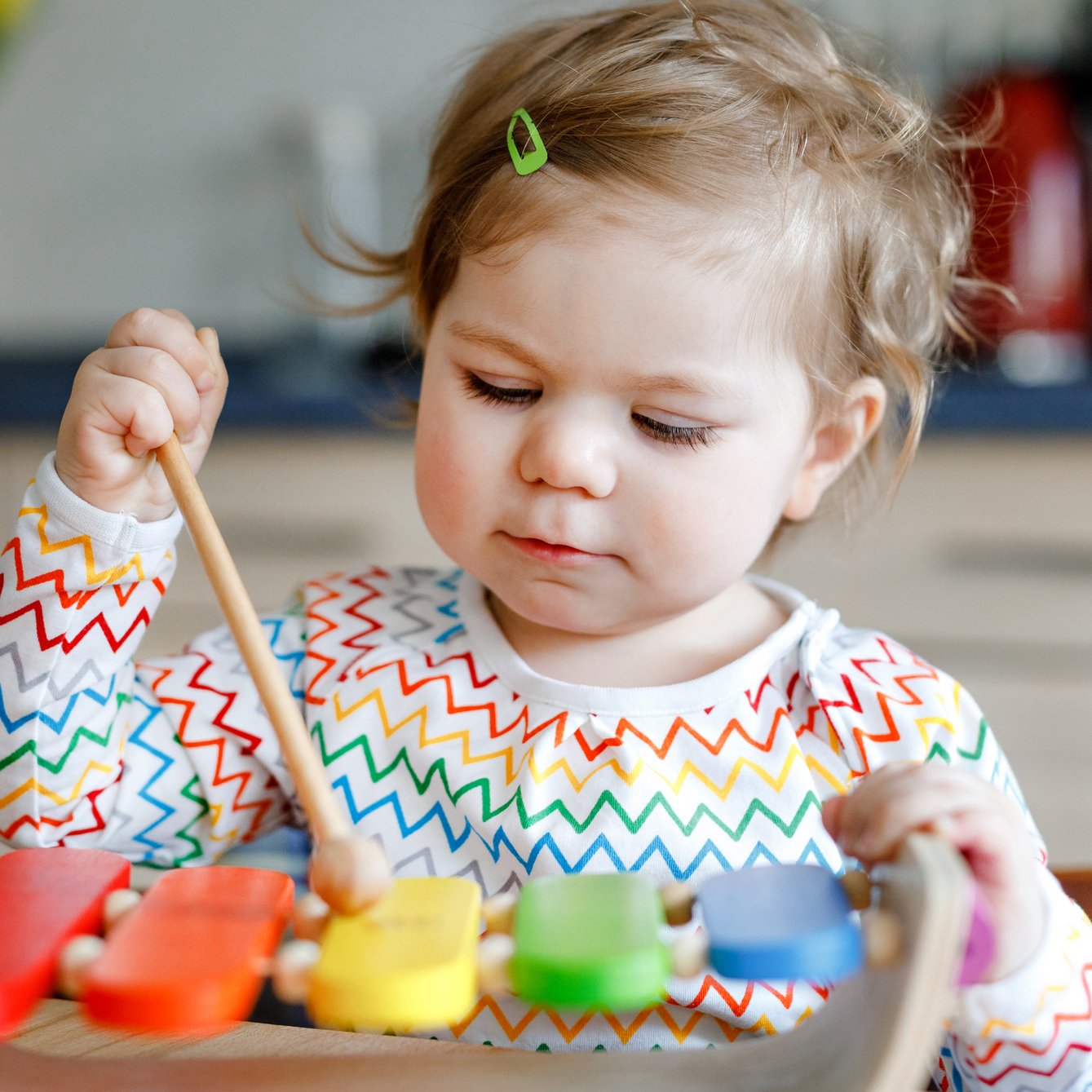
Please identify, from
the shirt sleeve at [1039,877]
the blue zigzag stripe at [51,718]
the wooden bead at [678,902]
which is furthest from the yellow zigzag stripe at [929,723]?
the blue zigzag stripe at [51,718]

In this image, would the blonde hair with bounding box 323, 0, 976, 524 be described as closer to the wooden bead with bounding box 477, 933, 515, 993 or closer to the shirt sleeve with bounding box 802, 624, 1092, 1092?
the shirt sleeve with bounding box 802, 624, 1092, 1092

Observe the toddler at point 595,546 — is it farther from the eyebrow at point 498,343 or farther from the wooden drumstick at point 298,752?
the wooden drumstick at point 298,752

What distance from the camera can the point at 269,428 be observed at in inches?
57.7

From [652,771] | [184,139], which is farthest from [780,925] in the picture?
[184,139]

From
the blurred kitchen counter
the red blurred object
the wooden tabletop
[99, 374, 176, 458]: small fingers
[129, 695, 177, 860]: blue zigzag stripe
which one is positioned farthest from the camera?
the red blurred object

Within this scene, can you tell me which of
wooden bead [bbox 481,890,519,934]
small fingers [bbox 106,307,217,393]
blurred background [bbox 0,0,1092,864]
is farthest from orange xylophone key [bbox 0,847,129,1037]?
blurred background [bbox 0,0,1092,864]

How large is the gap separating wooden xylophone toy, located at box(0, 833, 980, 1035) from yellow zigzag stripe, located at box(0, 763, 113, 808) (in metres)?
0.20

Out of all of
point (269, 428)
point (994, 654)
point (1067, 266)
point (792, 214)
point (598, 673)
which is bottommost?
point (994, 654)

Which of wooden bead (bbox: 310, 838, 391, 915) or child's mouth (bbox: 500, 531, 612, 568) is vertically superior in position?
child's mouth (bbox: 500, 531, 612, 568)

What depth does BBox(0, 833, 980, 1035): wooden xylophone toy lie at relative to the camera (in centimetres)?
37

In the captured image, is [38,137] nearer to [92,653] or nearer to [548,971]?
[92,653]

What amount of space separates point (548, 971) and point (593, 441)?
0.96 ft

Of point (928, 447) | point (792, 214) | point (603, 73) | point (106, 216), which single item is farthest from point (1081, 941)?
point (106, 216)

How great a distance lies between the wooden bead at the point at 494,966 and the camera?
1.27 feet
